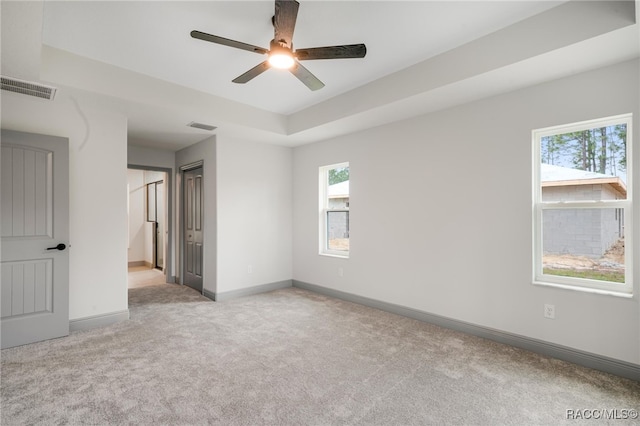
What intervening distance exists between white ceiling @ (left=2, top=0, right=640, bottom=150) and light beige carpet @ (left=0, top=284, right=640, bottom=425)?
2.54 m

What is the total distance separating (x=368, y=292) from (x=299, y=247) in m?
1.62

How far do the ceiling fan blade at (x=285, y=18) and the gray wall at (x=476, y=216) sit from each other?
2.19 meters

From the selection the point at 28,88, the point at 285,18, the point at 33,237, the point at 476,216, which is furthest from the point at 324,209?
the point at 28,88

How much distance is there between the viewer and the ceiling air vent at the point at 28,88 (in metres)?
2.77

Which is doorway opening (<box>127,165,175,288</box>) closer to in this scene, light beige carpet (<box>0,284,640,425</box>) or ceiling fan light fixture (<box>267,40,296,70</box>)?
light beige carpet (<box>0,284,640,425</box>)

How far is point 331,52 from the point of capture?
7.46ft

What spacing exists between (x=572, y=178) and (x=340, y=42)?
8.07 feet

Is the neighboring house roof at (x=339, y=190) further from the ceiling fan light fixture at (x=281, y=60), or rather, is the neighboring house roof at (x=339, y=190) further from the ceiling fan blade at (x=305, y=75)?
the ceiling fan light fixture at (x=281, y=60)

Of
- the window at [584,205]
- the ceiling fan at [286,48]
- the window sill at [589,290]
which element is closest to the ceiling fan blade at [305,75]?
the ceiling fan at [286,48]

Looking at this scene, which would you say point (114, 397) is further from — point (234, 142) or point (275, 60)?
point (234, 142)

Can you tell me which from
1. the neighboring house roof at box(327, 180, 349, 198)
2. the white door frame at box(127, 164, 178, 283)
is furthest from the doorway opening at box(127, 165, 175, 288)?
the neighboring house roof at box(327, 180, 349, 198)

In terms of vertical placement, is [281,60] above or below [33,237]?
above

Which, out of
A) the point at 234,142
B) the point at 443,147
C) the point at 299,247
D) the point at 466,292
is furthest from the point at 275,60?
the point at 299,247

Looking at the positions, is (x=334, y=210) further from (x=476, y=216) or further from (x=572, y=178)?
(x=572, y=178)
